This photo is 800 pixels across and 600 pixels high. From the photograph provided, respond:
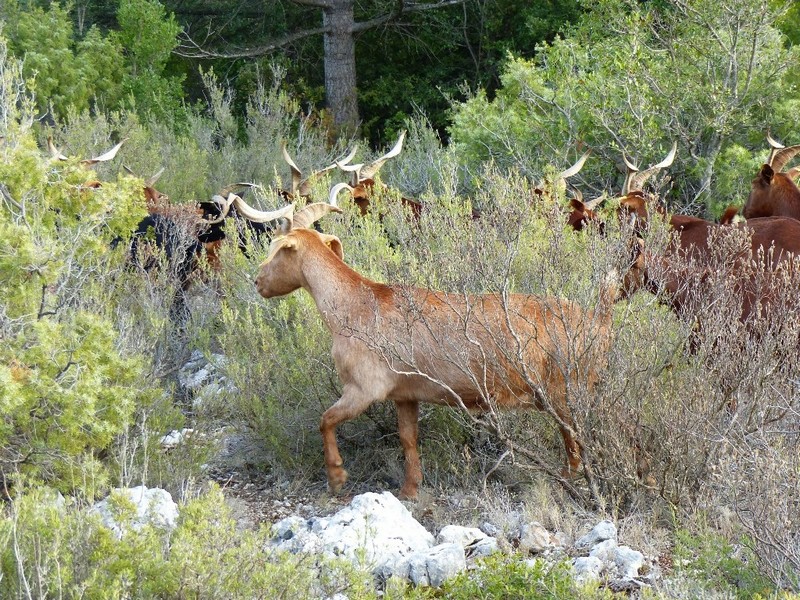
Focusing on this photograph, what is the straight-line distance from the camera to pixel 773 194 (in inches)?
446

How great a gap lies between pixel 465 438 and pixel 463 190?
689 centimetres

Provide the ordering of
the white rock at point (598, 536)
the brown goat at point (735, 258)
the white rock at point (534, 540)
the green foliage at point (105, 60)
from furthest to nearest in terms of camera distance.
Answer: the green foliage at point (105, 60) → the brown goat at point (735, 258) → the white rock at point (534, 540) → the white rock at point (598, 536)

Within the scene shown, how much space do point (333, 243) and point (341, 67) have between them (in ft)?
45.3

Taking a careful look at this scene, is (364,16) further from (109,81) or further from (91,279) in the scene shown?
(91,279)

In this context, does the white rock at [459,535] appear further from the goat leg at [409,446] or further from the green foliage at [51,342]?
the green foliage at [51,342]

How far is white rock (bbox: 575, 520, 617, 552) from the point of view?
598cm

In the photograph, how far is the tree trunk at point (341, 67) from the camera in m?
20.6

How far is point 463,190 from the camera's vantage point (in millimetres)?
14188

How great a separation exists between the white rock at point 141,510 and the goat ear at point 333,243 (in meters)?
2.12

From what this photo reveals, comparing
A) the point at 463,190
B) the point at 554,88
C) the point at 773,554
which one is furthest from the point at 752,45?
the point at 773,554

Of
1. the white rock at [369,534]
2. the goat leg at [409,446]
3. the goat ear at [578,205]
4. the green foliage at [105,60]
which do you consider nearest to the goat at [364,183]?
the goat ear at [578,205]

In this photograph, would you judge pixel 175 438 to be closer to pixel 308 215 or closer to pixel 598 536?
pixel 308 215

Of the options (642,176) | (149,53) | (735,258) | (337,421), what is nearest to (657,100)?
(642,176)

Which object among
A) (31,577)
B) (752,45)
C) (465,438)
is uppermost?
(752,45)
